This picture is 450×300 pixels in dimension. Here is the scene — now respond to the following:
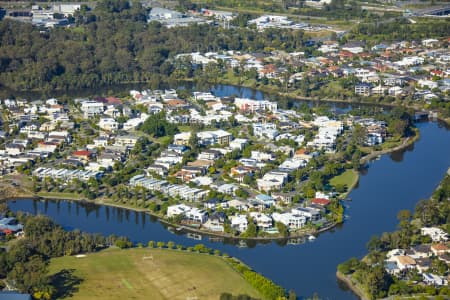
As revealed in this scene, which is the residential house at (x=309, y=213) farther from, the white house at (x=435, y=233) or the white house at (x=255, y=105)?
the white house at (x=255, y=105)

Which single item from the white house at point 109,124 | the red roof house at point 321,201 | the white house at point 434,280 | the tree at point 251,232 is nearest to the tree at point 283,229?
the tree at point 251,232

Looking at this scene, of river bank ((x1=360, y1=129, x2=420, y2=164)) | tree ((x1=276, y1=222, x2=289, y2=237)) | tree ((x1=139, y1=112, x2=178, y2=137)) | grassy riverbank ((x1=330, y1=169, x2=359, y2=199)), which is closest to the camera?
tree ((x1=276, y1=222, x2=289, y2=237))

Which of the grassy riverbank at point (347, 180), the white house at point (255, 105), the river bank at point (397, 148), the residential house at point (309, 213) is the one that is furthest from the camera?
the white house at point (255, 105)

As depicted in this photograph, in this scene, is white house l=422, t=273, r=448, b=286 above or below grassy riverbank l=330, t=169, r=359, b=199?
below

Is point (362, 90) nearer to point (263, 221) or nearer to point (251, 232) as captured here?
point (263, 221)

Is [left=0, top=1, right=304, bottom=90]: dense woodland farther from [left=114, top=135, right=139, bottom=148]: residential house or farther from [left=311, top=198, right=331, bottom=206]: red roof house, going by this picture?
[left=311, top=198, right=331, bottom=206]: red roof house

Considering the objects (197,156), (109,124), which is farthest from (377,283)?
(109,124)

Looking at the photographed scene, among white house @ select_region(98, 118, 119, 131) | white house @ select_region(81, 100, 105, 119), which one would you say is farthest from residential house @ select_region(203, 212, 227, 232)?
white house @ select_region(81, 100, 105, 119)

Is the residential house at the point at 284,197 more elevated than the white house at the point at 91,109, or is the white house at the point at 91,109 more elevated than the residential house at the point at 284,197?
the white house at the point at 91,109

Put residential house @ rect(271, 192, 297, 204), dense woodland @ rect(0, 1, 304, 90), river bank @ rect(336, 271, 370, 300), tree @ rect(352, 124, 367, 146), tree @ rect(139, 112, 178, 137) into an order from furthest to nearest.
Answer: dense woodland @ rect(0, 1, 304, 90)
tree @ rect(139, 112, 178, 137)
tree @ rect(352, 124, 367, 146)
residential house @ rect(271, 192, 297, 204)
river bank @ rect(336, 271, 370, 300)
